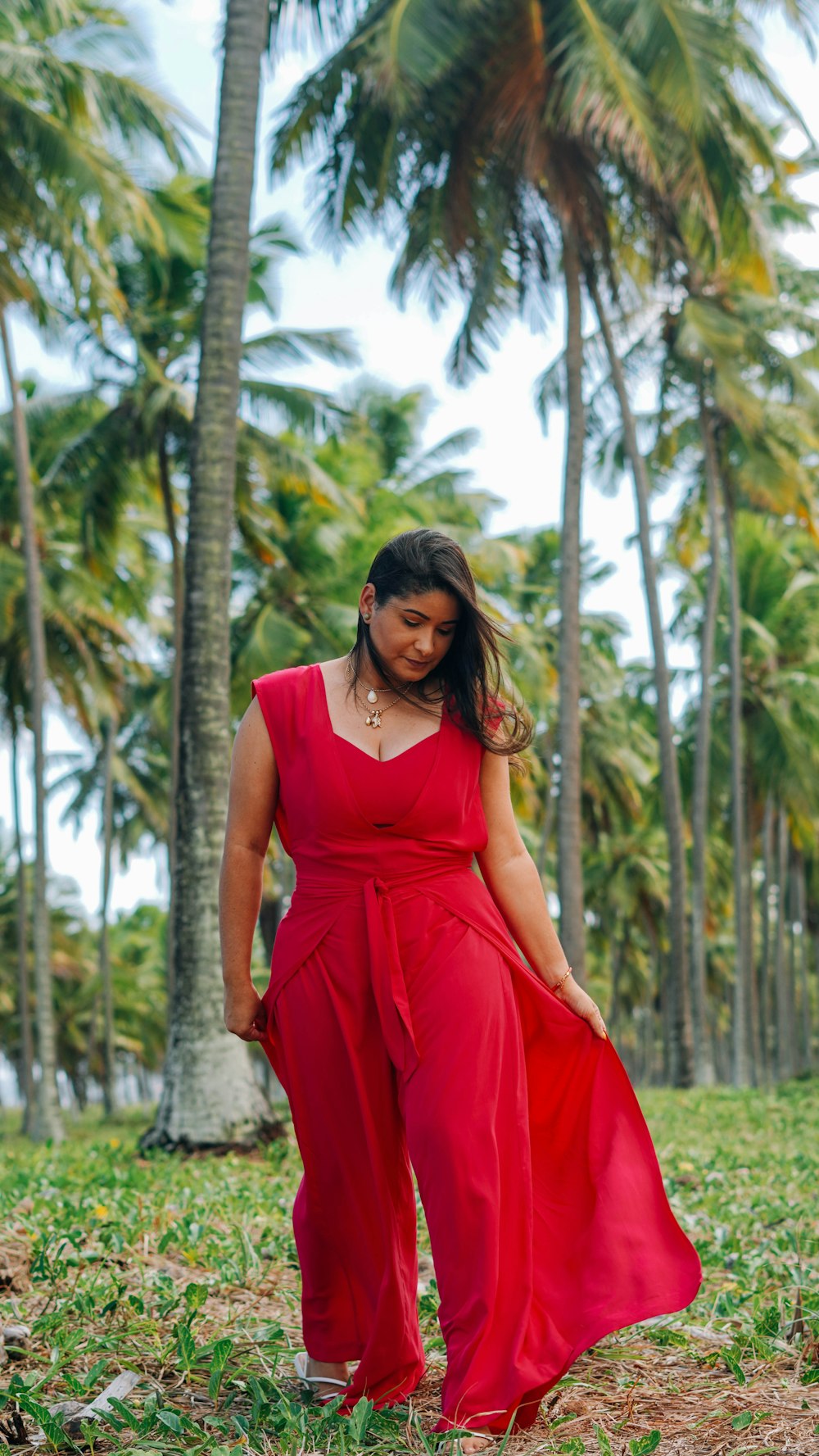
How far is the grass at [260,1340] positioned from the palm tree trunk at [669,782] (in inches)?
449

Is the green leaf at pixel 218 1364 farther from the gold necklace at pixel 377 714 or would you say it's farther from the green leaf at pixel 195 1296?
the gold necklace at pixel 377 714

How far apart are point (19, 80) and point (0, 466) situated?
24.2ft

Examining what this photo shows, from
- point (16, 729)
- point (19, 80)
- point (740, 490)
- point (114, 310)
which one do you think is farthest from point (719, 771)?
point (19, 80)

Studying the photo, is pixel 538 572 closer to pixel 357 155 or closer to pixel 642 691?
pixel 642 691

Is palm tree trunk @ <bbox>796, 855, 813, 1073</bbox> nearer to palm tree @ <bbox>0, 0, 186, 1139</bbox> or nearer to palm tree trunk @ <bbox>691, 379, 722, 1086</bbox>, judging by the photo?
palm tree trunk @ <bbox>691, 379, 722, 1086</bbox>

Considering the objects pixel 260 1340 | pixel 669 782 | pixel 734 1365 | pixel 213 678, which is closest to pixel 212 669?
pixel 213 678

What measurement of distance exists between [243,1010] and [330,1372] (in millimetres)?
871

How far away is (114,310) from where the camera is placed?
46.0 feet

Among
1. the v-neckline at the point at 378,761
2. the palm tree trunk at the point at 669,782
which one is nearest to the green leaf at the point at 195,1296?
the v-neckline at the point at 378,761

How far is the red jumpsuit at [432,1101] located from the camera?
2738mm

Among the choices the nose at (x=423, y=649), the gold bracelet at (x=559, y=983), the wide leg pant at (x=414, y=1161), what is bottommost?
the wide leg pant at (x=414, y=1161)

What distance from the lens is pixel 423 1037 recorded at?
9.18ft

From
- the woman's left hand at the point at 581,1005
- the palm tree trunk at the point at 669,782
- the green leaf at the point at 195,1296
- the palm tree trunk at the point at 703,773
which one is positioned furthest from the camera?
the palm tree trunk at the point at 703,773

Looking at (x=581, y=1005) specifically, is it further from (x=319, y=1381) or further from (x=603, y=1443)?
(x=319, y=1381)
